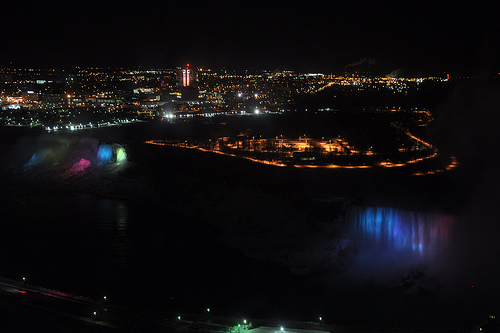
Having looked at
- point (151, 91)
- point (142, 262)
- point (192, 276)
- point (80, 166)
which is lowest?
point (192, 276)

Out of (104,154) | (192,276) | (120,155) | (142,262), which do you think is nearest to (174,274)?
(192,276)

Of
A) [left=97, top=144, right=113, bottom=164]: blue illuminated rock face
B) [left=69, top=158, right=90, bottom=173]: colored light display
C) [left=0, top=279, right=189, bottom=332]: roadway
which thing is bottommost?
[left=0, top=279, right=189, bottom=332]: roadway

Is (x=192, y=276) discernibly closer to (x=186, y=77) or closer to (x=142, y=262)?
(x=142, y=262)

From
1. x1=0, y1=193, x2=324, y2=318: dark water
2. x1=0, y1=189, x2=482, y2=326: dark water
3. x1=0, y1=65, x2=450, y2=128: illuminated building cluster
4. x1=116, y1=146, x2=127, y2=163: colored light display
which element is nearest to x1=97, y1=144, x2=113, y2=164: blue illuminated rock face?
x1=116, y1=146, x2=127, y2=163: colored light display

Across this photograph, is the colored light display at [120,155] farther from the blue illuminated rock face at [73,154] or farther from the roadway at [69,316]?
the roadway at [69,316]

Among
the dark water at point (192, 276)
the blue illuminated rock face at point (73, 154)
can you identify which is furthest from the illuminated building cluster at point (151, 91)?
the dark water at point (192, 276)

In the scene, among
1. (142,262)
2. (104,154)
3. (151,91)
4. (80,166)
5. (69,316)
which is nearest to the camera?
(69,316)

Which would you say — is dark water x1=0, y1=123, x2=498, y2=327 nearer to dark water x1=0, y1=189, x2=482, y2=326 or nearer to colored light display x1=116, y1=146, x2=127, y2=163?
dark water x1=0, y1=189, x2=482, y2=326

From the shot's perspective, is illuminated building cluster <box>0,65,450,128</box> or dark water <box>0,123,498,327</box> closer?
dark water <box>0,123,498,327</box>

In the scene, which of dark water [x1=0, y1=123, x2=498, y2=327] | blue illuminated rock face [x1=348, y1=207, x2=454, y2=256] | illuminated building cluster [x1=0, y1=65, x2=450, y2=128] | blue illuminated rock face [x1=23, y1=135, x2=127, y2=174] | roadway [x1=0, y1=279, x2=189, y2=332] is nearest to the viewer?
roadway [x1=0, y1=279, x2=189, y2=332]
